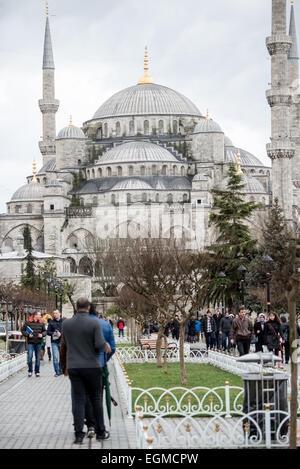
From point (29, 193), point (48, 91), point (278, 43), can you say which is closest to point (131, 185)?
point (48, 91)

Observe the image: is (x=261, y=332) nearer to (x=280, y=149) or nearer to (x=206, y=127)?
(x=280, y=149)

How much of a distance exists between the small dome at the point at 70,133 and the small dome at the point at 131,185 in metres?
8.48

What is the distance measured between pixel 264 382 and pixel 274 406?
0.81 ft

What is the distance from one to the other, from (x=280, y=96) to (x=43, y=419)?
49.6 m

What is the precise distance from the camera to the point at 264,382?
9.19m

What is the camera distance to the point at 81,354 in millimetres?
8531

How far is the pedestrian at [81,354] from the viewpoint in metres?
8.52

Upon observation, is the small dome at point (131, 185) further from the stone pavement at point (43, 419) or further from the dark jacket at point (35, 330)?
the stone pavement at point (43, 419)

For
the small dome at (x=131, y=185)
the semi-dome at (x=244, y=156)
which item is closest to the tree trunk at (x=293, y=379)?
the small dome at (x=131, y=185)

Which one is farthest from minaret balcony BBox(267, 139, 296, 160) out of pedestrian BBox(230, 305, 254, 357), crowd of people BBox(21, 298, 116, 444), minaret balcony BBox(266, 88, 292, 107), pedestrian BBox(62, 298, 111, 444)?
pedestrian BBox(62, 298, 111, 444)

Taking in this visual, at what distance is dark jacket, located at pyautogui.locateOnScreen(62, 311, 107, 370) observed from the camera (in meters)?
8.52

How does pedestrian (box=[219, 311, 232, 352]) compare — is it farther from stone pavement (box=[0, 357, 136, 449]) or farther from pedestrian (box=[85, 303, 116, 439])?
pedestrian (box=[85, 303, 116, 439])
